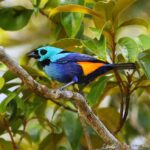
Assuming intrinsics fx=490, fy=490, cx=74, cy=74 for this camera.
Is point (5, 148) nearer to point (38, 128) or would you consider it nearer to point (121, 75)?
point (38, 128)

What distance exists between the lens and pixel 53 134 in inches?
69.6

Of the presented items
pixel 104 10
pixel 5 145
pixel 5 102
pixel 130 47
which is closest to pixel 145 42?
pixel 130 47

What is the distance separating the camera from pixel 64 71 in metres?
1.48

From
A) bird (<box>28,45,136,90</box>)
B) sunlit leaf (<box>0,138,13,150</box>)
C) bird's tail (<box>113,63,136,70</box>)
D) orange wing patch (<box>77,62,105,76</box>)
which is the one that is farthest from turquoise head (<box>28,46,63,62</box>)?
sunlit leaf (<box>0,138,13,150</box>)

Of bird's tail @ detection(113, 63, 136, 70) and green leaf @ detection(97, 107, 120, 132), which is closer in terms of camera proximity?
bird's tail @ detection(113, 63, 136, 70)

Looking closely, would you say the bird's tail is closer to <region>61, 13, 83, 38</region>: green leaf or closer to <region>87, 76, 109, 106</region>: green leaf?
<region>87, 76, 109, 106</region>: green leaf

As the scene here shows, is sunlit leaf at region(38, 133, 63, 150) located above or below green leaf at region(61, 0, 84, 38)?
below

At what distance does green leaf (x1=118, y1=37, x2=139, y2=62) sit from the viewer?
1.44 metres

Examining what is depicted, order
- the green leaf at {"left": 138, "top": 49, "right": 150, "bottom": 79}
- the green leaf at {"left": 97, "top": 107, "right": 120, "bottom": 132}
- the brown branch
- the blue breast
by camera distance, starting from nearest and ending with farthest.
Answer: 1. the brown branch
2. the green leaf at {"left": 138, "top": 49, "right": 150, "bottom": 79}
3. the blue breast
4. the green leaf at {"left": 97, "top": 107, "right": 120, "bottom": 132}

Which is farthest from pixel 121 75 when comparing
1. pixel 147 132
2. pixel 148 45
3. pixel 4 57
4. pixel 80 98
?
pixel 147 132

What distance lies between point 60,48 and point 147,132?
118cm

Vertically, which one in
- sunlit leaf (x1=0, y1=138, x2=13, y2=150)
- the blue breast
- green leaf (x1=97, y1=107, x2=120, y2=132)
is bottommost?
sunlit leaf (x1=0, y1=138, x2=13, y2=150)

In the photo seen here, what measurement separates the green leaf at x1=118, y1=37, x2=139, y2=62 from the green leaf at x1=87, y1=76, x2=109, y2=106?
0.37 feet

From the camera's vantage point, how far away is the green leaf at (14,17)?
1.68 meters
